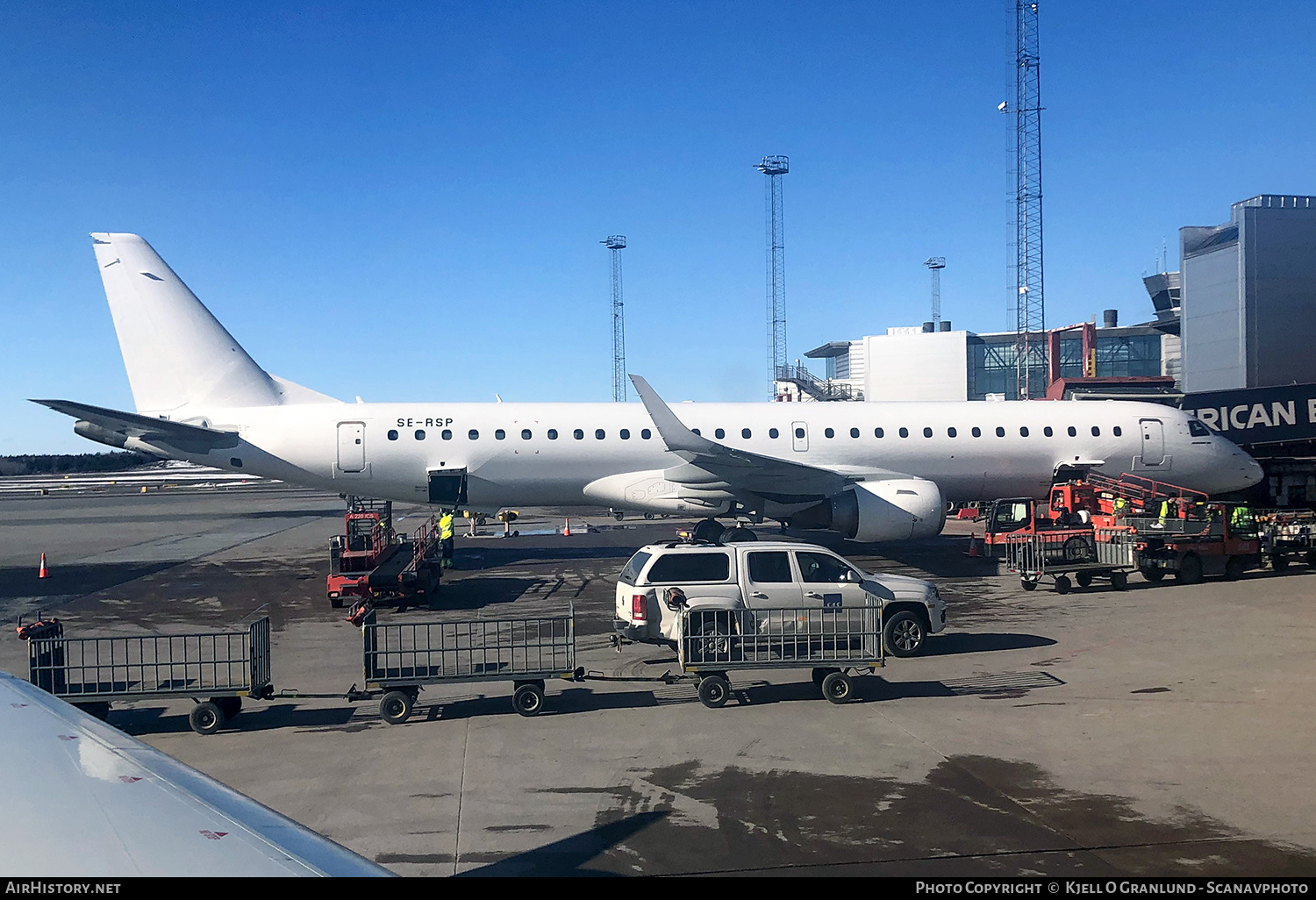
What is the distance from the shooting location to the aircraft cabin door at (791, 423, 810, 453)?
899 inches

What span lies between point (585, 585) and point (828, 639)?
8.65 meters

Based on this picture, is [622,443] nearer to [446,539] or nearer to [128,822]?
[446,539]

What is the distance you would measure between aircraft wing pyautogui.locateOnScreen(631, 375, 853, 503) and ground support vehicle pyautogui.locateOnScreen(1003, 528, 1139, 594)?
5.05 metres

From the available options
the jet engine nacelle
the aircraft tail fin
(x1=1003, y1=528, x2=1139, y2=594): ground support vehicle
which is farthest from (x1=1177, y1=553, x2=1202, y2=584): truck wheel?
the aircraft tail fin

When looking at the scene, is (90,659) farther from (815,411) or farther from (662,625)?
(815,411)

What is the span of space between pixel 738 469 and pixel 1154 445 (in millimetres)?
11633

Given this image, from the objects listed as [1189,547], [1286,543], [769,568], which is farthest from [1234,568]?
[769,568]

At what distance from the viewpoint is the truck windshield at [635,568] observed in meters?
11.5

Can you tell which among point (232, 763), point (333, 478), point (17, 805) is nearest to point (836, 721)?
point (232, 763)

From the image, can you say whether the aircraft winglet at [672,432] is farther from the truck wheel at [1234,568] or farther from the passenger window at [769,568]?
the truck wheel at [1234,568]

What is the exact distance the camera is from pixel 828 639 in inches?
431

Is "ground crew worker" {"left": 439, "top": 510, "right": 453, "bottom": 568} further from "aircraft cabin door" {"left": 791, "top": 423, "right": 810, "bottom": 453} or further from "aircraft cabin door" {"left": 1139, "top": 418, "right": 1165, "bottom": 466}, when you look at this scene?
"aircraft cabin door" {"left": 1139, "top": 418, "right": 1165, "bottom": 466}

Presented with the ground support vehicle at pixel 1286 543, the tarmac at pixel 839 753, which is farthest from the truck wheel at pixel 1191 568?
the ground support vehicle at pixel 1286 543

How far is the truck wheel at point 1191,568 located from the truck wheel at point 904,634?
363 inches
